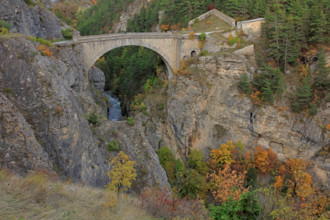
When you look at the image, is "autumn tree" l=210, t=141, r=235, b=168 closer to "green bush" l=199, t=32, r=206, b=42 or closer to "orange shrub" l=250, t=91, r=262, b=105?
"orange shrub" l=250, t=91, r=262, b=105

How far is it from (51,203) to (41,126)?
679 cm

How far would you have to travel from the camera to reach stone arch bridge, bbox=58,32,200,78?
31.2 metres

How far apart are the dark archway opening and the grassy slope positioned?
28928 millimetres

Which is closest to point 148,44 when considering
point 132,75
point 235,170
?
point 132,75

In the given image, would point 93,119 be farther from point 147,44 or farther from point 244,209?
point 147,44

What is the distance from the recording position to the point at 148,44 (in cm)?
3544

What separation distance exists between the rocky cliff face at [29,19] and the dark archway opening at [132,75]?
16.8 m

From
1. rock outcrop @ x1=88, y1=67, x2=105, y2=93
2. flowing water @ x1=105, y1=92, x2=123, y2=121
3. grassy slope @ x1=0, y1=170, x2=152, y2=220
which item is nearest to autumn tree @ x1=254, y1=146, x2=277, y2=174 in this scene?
flowing water @ x1=105, y1=92, x2=123, y2=121

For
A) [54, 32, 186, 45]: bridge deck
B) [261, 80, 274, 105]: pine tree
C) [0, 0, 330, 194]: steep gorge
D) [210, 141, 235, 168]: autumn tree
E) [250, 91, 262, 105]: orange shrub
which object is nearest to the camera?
[0, 0, 330, 194]: steep gorge

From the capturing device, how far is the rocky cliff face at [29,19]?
25.6 metres

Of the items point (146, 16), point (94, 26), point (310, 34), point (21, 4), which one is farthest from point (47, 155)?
point (94, 26)

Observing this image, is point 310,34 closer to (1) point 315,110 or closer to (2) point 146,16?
(1) point 315,110

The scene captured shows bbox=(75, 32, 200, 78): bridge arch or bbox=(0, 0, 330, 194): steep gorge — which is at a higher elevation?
bbox=(75, 32, 200, 78): bridge arch

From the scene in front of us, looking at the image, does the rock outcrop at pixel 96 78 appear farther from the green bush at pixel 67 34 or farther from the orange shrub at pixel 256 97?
the orange shrub at pixel 256 97
